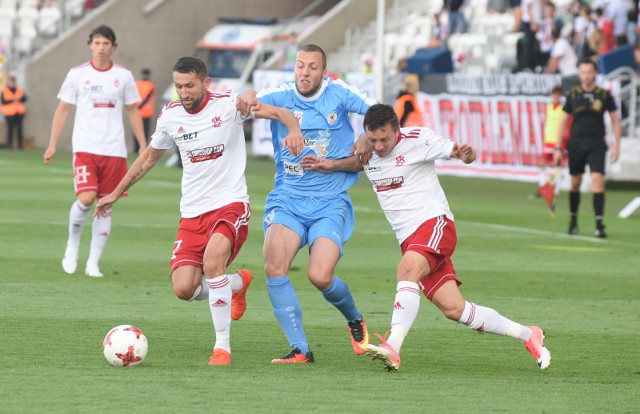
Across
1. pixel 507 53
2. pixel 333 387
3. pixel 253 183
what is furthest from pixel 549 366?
pixel 507 53

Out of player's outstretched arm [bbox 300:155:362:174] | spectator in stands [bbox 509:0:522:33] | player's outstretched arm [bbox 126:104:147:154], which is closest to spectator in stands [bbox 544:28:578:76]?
spectator in stands [bbox 509:0:522:33]

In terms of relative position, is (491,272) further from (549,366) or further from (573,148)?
(549,366)

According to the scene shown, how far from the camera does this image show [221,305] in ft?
27.7

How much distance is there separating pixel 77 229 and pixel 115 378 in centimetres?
544

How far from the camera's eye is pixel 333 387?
764 centimetres

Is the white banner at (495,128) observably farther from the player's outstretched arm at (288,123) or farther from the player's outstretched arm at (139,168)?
the player's outstretched arm at (288,123)

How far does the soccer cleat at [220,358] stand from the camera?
826cm

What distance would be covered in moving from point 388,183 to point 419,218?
0.96 feet

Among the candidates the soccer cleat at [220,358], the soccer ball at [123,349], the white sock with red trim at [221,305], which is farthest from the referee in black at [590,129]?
the soccer ball at [123,349]

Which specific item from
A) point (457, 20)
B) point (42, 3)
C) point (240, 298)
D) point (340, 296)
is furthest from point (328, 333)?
point (42, 3)

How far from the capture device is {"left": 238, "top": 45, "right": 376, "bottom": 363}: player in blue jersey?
852 cm

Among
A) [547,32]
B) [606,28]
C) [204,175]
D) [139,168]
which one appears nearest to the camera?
[204,175]

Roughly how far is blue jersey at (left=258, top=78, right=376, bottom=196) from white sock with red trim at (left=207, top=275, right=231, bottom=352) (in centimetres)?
80

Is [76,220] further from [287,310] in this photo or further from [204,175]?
[287,310]
